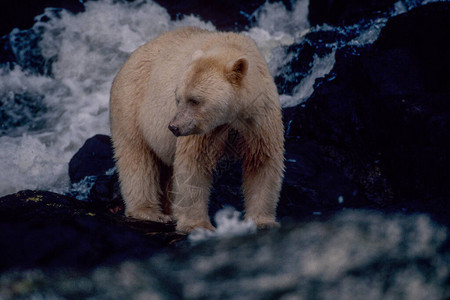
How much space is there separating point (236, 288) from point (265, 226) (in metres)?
1.28

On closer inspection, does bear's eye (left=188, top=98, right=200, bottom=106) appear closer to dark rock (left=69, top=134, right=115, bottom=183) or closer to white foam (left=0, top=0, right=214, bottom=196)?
dark rock (left=69, top=134, right=115, bottom=183)

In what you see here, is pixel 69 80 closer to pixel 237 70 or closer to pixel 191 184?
pixel 191 184

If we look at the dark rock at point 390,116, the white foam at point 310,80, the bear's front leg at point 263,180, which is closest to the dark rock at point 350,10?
the white foam at point 310,80

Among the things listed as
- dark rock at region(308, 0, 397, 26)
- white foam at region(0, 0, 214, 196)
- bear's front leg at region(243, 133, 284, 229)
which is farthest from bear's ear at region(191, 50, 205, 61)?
dark rock at region(308, 0, 397, 26)

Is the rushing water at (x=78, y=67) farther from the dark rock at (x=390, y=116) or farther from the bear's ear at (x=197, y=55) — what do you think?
the bear's ear at (x=197, y=55)

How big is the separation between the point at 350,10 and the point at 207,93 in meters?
8.34

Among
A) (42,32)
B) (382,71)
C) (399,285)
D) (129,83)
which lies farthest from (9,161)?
(399,285)

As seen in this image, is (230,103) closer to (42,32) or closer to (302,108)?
(302,108)

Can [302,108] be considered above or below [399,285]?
above

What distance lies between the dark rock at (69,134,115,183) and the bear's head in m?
4.59

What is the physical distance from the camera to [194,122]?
3832mm

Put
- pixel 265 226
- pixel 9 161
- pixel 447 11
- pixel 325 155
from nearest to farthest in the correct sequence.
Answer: pixel 265 226 → pixel 325 155 → pixel 447 11 → pixel 9 161

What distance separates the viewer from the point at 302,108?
24.9 ft

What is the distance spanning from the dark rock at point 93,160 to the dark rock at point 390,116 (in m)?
3.04
